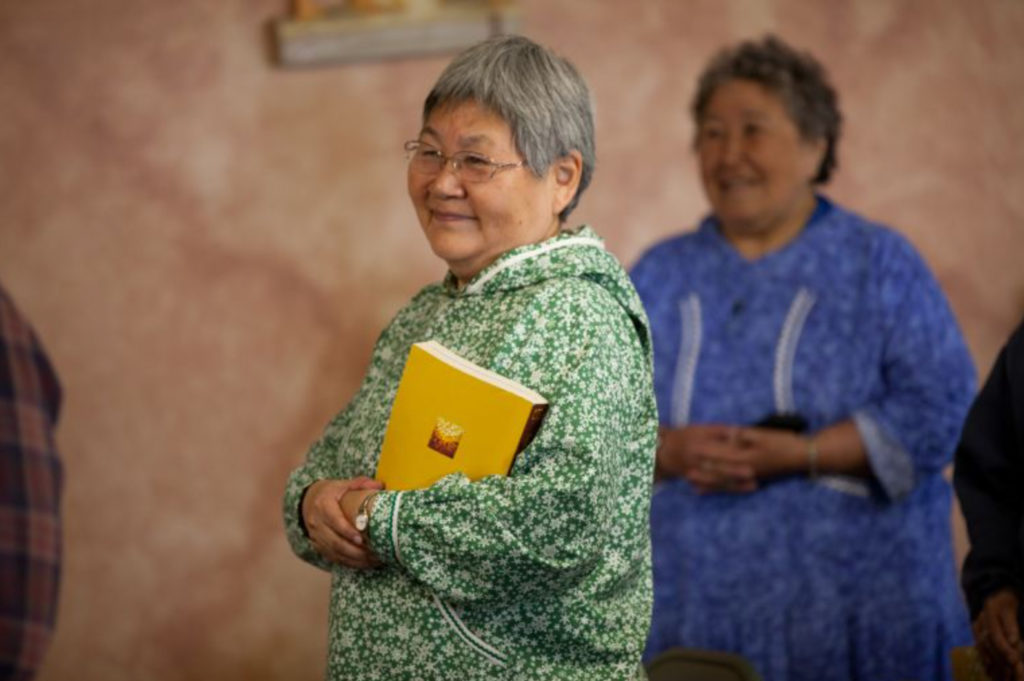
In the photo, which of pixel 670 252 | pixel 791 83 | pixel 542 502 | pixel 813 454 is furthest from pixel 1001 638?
pixel 791 83

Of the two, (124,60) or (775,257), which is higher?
(124,60)

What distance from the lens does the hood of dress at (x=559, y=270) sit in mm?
1729

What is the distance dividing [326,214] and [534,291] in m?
1.83

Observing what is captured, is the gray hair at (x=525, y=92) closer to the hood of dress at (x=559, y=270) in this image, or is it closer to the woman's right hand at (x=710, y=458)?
the hood of dress at (x=559, y=270)

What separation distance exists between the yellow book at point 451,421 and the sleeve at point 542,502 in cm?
3

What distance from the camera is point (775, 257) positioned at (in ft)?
9.13

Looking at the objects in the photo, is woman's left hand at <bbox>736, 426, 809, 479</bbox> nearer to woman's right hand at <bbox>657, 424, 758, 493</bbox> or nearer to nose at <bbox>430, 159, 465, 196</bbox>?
woman's right hand at <bbox>657, 424, 758, 493</bbox>

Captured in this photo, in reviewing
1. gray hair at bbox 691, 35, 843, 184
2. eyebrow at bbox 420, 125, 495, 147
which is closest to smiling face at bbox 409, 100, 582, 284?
eyebrow at bbox 420, 125, 495, 147

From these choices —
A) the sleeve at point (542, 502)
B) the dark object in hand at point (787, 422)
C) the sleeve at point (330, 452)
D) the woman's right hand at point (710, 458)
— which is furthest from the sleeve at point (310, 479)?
the dark object in hand at point (787, 422)

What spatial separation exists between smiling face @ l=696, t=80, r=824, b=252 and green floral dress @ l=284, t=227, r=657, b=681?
1.08 metres

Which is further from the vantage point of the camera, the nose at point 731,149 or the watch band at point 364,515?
the nose at point 731,149

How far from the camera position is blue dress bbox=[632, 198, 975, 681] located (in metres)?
2.62

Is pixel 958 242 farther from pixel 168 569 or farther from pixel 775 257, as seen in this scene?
pixel 168 569

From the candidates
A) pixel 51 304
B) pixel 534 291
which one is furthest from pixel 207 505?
pixel 534 291
